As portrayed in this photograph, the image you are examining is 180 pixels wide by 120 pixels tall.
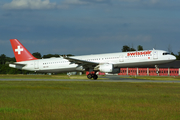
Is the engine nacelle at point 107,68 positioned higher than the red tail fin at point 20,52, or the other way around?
the red tail fin at point 20,52

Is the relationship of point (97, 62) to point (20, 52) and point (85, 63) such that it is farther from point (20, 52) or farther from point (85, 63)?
point (20, 52)

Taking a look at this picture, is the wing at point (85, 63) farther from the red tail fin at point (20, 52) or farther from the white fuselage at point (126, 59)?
the red tail fin at point (20, 52)

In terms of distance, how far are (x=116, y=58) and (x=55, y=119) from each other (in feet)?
104

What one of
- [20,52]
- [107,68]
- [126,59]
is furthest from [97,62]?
[20,52]

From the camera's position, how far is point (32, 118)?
9805 mm

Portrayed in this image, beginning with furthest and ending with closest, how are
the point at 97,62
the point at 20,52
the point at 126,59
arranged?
1. the point at 20,52
2. the point at 97,62
3. the point at 126,59

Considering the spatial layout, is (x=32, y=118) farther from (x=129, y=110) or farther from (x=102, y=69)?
(x=102, y=69)

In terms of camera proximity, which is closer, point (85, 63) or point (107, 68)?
point (107, 68)

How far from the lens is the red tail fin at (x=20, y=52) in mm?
46750

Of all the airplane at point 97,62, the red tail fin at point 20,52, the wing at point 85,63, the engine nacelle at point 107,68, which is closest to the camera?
the engine nacelle at point 107,68

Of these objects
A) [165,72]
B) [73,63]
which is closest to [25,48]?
[73,63]

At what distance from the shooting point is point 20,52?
46750 millimetres

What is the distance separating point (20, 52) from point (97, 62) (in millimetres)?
14700

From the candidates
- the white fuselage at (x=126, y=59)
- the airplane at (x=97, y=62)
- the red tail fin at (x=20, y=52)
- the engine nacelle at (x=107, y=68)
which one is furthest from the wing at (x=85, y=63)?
the red tail fin at (x=20, y=52)
